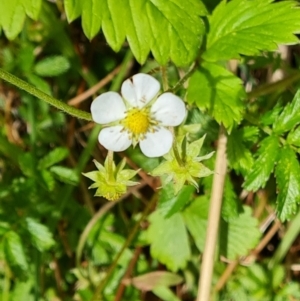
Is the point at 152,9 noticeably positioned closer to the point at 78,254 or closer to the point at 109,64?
the point at 109,64

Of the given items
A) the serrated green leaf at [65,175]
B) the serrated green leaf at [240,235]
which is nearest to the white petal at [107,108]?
the serrated green leaf at [65,175]

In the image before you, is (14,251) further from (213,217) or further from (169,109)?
(169,109)

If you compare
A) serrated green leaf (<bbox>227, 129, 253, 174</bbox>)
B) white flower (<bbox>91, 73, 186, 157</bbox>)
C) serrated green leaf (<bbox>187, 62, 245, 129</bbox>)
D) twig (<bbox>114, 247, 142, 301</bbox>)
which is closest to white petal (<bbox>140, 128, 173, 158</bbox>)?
white flower (<bbox>91, 73, 186, 157</bbox>)

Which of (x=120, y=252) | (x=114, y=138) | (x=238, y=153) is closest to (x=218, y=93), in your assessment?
(x=238, y=153)

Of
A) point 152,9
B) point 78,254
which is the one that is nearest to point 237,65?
point 152,9

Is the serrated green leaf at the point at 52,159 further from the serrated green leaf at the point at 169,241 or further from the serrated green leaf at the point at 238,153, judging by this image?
the serrated green leaf at the point at 238,153

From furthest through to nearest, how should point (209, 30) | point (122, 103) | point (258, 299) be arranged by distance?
point (258, 299) → point (209, 30) → point (122, 103)
